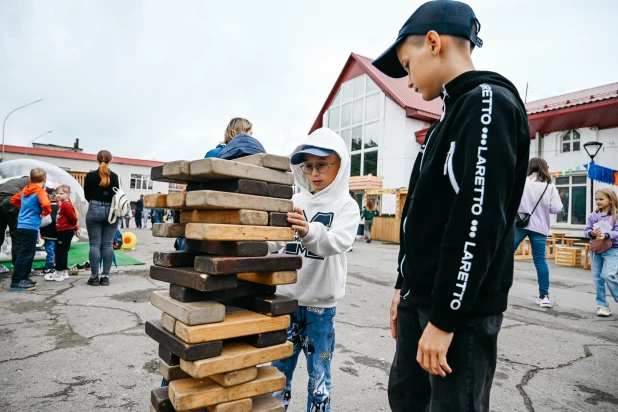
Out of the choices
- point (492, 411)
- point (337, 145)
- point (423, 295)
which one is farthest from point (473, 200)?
point (492, 411)

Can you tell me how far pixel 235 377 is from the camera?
166 centimetres

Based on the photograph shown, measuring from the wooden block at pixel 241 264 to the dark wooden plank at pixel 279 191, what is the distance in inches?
11.5

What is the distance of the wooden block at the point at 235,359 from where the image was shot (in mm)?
1557

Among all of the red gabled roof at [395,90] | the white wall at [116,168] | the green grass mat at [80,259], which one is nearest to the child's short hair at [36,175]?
the green grass mat at [80,259]

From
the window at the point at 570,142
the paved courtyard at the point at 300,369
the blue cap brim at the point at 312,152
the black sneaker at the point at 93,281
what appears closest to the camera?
the blue cap brim at the point at 312,152

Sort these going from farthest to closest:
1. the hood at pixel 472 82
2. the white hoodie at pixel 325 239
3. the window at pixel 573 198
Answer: the window at pixel 573 198 → the white hoodie at pixel 325 239 → the hood at pixel 472 82

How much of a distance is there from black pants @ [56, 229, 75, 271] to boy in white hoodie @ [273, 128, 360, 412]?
560cm

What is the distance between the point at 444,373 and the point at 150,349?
312cm

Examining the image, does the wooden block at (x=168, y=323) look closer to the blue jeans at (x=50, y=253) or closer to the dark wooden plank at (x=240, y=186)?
the dark wooden plank at (x=240, y=186)

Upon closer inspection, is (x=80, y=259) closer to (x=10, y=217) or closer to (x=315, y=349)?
(x=10, y=217)

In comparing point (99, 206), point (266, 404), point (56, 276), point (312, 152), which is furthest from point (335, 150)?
point (56, 276)

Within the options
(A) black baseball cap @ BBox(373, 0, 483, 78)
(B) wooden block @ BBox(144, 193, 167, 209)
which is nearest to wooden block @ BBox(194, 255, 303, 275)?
(B) wooden block @ BBox(144, 193, 167, 209)

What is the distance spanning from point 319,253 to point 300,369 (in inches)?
67.7

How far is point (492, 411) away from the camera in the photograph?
2.66 metres
